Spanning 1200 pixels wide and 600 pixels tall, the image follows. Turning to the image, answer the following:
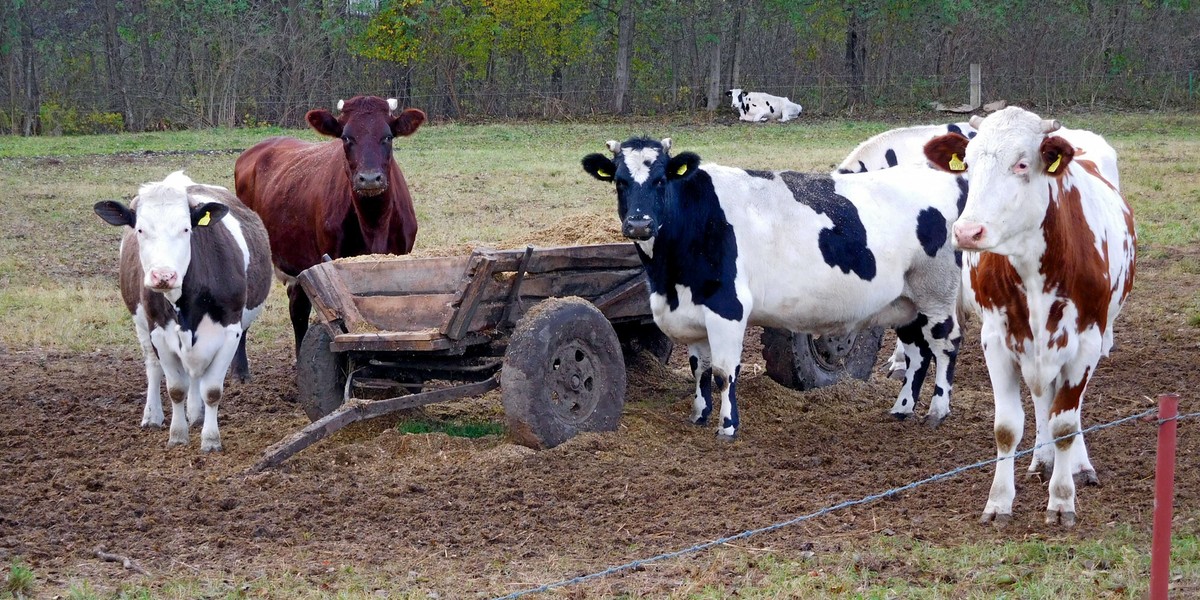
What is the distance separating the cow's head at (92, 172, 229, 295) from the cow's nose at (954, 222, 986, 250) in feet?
13.7

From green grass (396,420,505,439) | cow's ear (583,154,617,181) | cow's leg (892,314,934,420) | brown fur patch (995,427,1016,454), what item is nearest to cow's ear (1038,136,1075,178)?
brown fur patch (995,427,1016,454)

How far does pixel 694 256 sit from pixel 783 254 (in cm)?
60

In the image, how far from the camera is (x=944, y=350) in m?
8.17

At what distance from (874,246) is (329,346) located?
3.38 meters

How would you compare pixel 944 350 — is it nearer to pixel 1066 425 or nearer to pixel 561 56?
pixel 1066 425

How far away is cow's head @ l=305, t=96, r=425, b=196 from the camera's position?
897 centimetres

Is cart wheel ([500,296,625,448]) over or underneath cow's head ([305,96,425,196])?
underneath

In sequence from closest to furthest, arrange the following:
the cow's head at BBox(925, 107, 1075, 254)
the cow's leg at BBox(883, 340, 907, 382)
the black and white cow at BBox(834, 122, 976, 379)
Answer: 1. the cow's head at BBox(925, 107, 1075, 254)
2. the cow's leg at BBox(883, 340, 907, 382)
3. the black and white cow at BBox(834, 122, 976, 379)

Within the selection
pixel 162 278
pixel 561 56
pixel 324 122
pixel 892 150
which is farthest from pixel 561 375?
pixel 561 56

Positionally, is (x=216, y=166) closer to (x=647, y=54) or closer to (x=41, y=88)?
(x=41, y=88)

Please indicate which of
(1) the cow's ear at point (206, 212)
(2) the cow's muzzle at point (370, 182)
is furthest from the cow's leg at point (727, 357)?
(1) the cow's ear at point (206, 212)

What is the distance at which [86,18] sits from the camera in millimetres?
37906

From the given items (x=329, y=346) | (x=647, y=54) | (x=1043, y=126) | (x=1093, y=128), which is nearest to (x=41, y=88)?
(x=647, y=54)

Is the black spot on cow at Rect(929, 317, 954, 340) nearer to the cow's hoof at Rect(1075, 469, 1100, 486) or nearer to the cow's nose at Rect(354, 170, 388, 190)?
the cow's hoof at Rect(1075, 469, 1100, 486)
